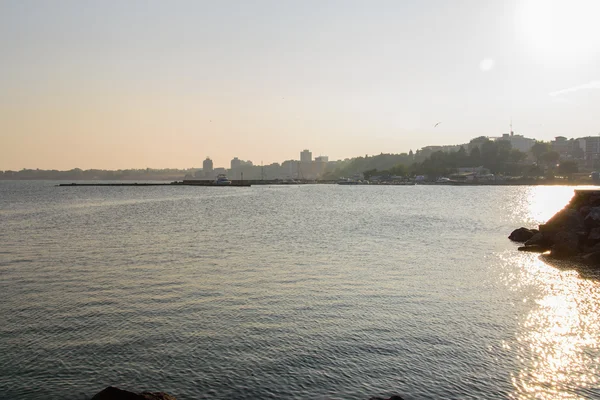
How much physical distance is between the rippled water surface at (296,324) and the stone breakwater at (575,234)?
3531 millimetres

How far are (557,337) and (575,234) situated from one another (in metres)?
23.1

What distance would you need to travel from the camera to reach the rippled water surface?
13.0 meters

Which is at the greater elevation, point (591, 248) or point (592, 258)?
point (591, 248)

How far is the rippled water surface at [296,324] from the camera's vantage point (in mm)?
13023

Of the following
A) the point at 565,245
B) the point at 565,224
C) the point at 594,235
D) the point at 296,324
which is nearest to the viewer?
the point at 296,324

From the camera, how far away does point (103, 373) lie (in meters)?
13.5

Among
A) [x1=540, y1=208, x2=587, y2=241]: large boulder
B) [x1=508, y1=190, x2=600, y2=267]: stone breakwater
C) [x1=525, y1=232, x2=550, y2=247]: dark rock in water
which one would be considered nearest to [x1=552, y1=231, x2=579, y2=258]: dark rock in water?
[x1=508, y1=190, x2=600, y2=267]: stone breakwater

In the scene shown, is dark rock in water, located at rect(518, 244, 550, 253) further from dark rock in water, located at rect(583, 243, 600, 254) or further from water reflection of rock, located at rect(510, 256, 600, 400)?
water reflection of rock, located at rect(510, 256, 600, 400)

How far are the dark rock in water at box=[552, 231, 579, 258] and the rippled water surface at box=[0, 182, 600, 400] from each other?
2985mm

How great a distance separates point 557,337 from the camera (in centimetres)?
1684

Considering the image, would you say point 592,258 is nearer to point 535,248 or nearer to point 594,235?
point 594,235

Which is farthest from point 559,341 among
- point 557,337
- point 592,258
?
point 592,258

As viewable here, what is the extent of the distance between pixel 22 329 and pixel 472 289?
1953 cm

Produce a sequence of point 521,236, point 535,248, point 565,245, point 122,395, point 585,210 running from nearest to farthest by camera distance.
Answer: point 122,395
point 565,245
point 535,248
point 585,210
point 521,236
